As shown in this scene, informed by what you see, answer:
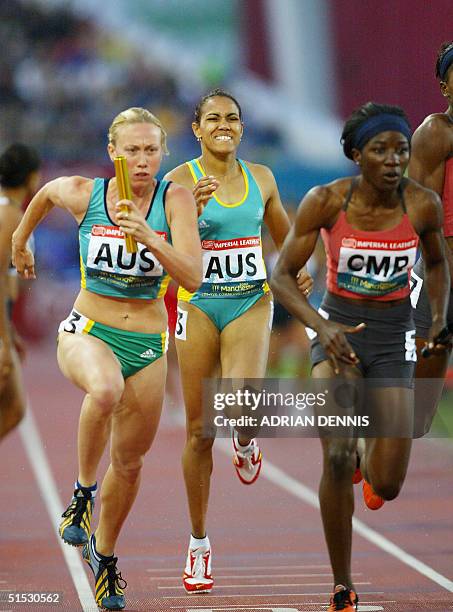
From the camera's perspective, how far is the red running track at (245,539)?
6.06 metres

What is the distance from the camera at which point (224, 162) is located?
6430mm

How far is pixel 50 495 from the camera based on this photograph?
9.55 metres

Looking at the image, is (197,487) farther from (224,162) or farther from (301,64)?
(301,64)

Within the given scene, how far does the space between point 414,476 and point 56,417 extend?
615cm

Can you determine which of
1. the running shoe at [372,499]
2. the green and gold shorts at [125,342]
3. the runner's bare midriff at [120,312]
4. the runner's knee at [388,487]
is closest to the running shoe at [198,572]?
the running shoe at [372,499]

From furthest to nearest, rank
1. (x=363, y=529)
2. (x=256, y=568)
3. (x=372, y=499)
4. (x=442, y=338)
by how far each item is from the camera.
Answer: (x=363, y=529)
(x=256, y=568)
(x=372, y=499)
(x=442, y=338)

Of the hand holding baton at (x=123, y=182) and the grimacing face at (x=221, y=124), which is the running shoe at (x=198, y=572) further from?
the grimacing face at (x=221, y=124)

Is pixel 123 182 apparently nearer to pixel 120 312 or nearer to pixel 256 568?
pixel 120 312

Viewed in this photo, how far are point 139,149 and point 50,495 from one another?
15.1ft

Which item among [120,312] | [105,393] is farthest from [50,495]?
[105,393]

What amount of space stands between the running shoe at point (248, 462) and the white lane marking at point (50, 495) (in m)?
1.01

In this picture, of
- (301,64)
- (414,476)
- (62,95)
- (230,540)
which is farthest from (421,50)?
(230,540)

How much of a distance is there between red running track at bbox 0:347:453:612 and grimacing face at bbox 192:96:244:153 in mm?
2226

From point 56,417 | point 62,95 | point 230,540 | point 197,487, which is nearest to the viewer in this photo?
point 197,487
